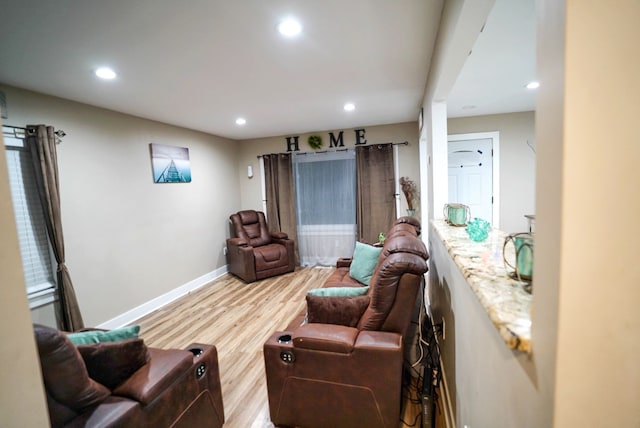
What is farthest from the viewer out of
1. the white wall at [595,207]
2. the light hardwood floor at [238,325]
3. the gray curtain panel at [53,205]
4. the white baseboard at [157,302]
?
the white baseboard at [157,302]

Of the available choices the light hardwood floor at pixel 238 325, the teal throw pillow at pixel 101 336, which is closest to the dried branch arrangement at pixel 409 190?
the light hardwood floor at pixel 238 325

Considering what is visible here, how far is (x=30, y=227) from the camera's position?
2.37 m

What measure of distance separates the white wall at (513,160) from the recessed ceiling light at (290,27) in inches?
133

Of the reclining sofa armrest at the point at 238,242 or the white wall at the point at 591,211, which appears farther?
the reclining sofa armrest at the point at 238,242

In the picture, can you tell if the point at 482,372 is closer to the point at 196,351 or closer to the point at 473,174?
the point at 196,351

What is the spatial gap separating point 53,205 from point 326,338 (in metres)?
2.72

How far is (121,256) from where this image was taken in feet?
10.2

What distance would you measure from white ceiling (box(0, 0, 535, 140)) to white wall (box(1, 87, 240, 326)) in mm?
245

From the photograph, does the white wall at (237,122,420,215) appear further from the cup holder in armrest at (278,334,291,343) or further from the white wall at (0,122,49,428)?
the white wall at (0,122,49,428)

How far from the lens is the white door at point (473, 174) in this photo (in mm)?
4117

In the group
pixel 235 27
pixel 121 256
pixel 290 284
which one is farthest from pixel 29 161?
pixel 290 284

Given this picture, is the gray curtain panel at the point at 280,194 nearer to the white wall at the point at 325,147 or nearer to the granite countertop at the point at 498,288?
the white wall at the point at 325,147

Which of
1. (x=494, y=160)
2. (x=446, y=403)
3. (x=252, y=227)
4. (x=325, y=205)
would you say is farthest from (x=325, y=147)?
(x=446, y=403)

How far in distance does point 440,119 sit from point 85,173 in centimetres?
354
